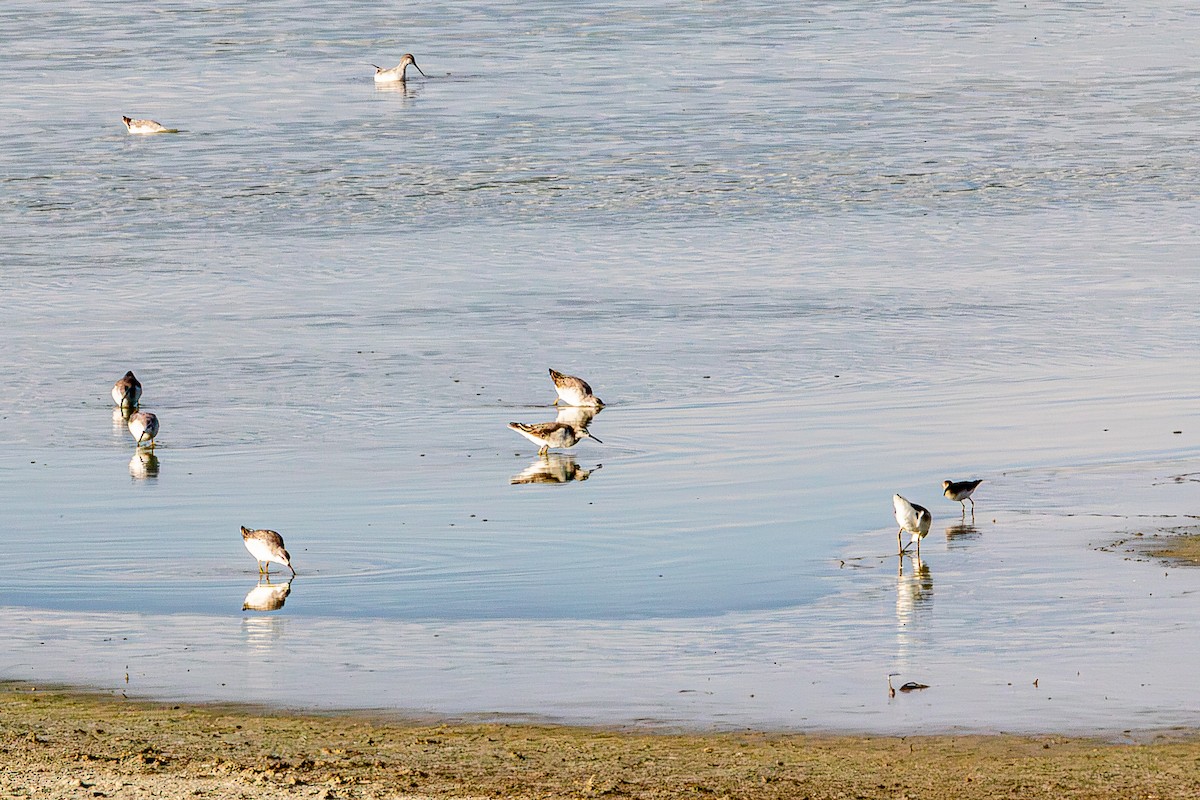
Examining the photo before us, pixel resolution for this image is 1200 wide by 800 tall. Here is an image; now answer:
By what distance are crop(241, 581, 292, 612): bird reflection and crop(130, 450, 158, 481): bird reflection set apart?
119 inches

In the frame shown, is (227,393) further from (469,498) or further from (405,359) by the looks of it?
(469,498)

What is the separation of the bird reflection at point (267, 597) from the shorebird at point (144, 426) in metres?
3.73

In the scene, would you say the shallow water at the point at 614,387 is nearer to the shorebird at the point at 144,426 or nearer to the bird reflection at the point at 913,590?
the bird reflection at the point at 913,590

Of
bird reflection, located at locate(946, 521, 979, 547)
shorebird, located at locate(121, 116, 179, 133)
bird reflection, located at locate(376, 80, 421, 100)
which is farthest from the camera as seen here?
bird reflection, located at locate(376, 80, 421, 100)

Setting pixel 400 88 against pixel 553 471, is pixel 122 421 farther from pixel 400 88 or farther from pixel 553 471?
pixel 400 88

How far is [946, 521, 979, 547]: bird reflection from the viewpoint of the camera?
11.4 meters

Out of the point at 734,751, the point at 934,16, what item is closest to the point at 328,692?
the point at 734,751

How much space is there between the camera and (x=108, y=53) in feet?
143

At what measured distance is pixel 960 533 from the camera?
457 inches

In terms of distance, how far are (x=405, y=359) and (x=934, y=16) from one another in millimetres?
33490

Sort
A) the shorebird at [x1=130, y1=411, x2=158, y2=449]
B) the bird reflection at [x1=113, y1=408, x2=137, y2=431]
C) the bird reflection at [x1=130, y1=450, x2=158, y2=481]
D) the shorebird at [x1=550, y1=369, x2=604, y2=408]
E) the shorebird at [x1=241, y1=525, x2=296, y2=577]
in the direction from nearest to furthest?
the shorebird at [x1=241, y1=525, x2=296, y2=577] → the bird reflection at [x1=130, y1=450, x2=158, y2=481] → the shorebird at [x1=130, y1=411, x2=158, y2=449] → the bird reflection at [x1=113, y1=408, x2=137, y2=431] → the shorebird at [x1=550, y1=369, x2=604, y2=408]

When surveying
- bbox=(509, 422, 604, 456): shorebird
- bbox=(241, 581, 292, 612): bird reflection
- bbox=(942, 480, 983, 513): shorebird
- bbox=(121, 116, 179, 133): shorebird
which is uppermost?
bbox=(121, 116, 179, 133): shorebird

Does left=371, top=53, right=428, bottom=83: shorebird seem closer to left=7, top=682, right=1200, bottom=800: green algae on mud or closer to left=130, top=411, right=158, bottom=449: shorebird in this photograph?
left=130, top=411, right=158, bottom=449: shorebird

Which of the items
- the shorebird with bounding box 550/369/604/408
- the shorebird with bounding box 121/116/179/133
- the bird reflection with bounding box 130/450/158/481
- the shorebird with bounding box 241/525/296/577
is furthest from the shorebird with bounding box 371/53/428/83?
the shorebird with bounding box 241/525/296/577
